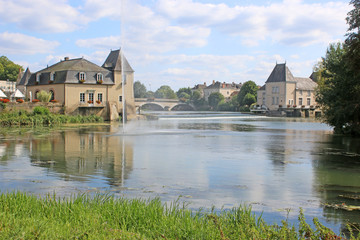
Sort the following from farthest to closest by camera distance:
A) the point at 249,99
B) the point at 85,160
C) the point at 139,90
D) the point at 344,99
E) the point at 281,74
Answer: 1. the point at 249,99
2. the point at 139,90
3. the point at 281,74
4. the point at 344,99
5. the point at 85,160

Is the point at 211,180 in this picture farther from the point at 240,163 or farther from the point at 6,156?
the point at 6,156

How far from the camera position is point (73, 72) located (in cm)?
4891

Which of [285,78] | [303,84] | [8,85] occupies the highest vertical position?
[285,78]

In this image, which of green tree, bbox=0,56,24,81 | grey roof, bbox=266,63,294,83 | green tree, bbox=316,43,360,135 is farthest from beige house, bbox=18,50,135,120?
grey roof, bbox=266,63,294,83

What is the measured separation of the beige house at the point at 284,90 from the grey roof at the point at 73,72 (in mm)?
51364

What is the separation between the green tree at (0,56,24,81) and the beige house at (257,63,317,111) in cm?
6313

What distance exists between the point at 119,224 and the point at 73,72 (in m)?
45.4

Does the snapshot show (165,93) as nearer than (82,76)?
No

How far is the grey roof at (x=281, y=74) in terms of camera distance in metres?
93.3

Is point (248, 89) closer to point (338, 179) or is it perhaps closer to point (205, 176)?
point (338, 179)

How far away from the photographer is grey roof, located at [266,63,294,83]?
9331 cm

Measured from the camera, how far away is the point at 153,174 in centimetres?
1212

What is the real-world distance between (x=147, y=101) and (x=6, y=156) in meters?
78.4

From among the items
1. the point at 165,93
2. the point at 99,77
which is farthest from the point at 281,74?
the point at 165,93
